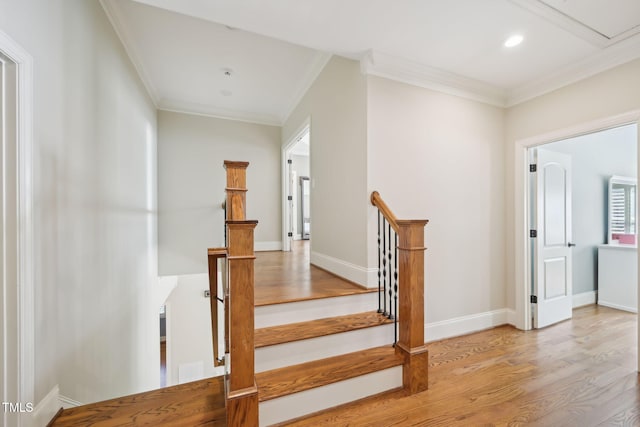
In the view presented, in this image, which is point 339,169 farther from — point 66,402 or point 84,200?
point 66,402

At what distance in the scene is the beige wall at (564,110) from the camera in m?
2.29

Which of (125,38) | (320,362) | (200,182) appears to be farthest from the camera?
(200,182)

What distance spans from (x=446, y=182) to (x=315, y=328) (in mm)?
1969

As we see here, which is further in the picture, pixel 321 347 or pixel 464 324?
pixel 464 324

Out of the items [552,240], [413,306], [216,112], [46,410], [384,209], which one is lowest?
[46,410]

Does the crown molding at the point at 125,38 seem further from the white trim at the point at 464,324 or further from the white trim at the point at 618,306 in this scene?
the white trim at the point at 618,306

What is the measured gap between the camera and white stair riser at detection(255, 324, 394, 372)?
1755 millimetres

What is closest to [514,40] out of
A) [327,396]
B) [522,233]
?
A: [522,233]

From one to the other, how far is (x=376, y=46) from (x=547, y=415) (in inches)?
115

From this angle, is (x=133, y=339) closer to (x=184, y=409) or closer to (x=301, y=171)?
(x=184, y=409)

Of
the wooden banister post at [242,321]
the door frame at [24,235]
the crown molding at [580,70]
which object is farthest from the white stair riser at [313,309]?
the crown molding at [580,70]

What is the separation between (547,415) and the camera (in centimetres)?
163

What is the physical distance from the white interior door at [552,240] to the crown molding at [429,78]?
85 cm

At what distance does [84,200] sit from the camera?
6.63ft
